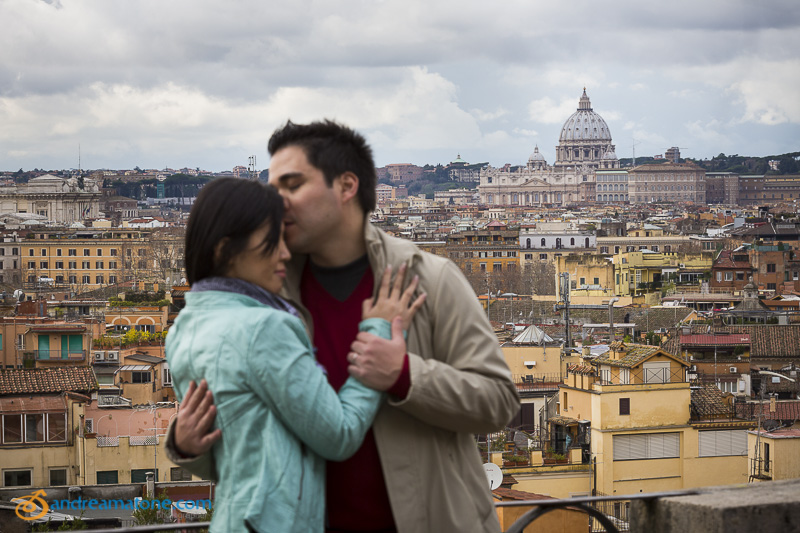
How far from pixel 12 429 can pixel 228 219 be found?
9635mm

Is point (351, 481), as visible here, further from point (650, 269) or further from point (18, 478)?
point (650, 269)

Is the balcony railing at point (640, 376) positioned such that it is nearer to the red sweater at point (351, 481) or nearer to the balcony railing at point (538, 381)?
the balcony railing at point (538, 381)

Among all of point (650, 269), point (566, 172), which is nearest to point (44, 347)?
point (650, 269)

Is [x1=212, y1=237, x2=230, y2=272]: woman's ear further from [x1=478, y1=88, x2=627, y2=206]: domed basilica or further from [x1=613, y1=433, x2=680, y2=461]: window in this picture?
[x1=478, y1=88, x2=627, y2=206]: domed basilica

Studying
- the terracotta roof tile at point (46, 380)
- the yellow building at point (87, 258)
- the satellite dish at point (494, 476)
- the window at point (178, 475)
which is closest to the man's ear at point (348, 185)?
the satellite dish at point (494, 476)

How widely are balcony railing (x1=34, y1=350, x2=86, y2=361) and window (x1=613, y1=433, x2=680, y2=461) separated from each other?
6499 mm

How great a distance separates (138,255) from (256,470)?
132 feet

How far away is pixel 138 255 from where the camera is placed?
41.1 m

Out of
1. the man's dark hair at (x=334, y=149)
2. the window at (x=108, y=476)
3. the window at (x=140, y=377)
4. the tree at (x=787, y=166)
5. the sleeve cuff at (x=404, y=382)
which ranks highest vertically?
the tree at (x=787, y=166)

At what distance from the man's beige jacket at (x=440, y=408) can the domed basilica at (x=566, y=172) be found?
10454 centimetres

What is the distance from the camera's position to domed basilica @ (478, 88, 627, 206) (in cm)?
11456

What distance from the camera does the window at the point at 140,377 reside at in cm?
1402

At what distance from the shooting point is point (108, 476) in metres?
11.0

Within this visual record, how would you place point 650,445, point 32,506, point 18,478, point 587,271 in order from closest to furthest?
point 32,506 < point 18,478 < point 650,445 < point 587,271
